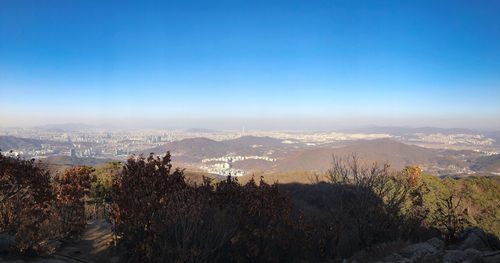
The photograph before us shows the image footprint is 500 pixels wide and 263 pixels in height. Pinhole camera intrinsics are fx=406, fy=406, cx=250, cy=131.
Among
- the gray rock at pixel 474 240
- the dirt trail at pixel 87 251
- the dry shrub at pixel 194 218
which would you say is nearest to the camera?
the dry shrub at pixel 194 218

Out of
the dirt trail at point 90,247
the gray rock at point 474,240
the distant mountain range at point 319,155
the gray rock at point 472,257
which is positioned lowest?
the distant mountain range at point 319,155

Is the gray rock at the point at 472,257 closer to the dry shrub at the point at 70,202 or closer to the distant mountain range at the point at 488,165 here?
the dry shrub at the point at 70,202

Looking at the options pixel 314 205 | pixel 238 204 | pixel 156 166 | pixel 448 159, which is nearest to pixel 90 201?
pixel 156 166

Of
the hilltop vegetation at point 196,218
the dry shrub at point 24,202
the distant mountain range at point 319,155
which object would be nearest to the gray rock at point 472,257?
the hilltop vegetation at point 196,218

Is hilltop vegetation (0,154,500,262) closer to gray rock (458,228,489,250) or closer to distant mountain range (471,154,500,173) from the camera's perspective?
gray rock (458,228,489,250)

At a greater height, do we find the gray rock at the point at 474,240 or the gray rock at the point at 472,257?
the gray rock at the point at 472,257

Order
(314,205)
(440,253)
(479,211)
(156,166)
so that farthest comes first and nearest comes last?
(314,205) < (479,211) < (156,166) < (440,253)

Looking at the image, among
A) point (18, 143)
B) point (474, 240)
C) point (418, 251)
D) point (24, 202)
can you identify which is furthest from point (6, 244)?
point (18, 143)

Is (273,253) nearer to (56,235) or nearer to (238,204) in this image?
(238,204)
